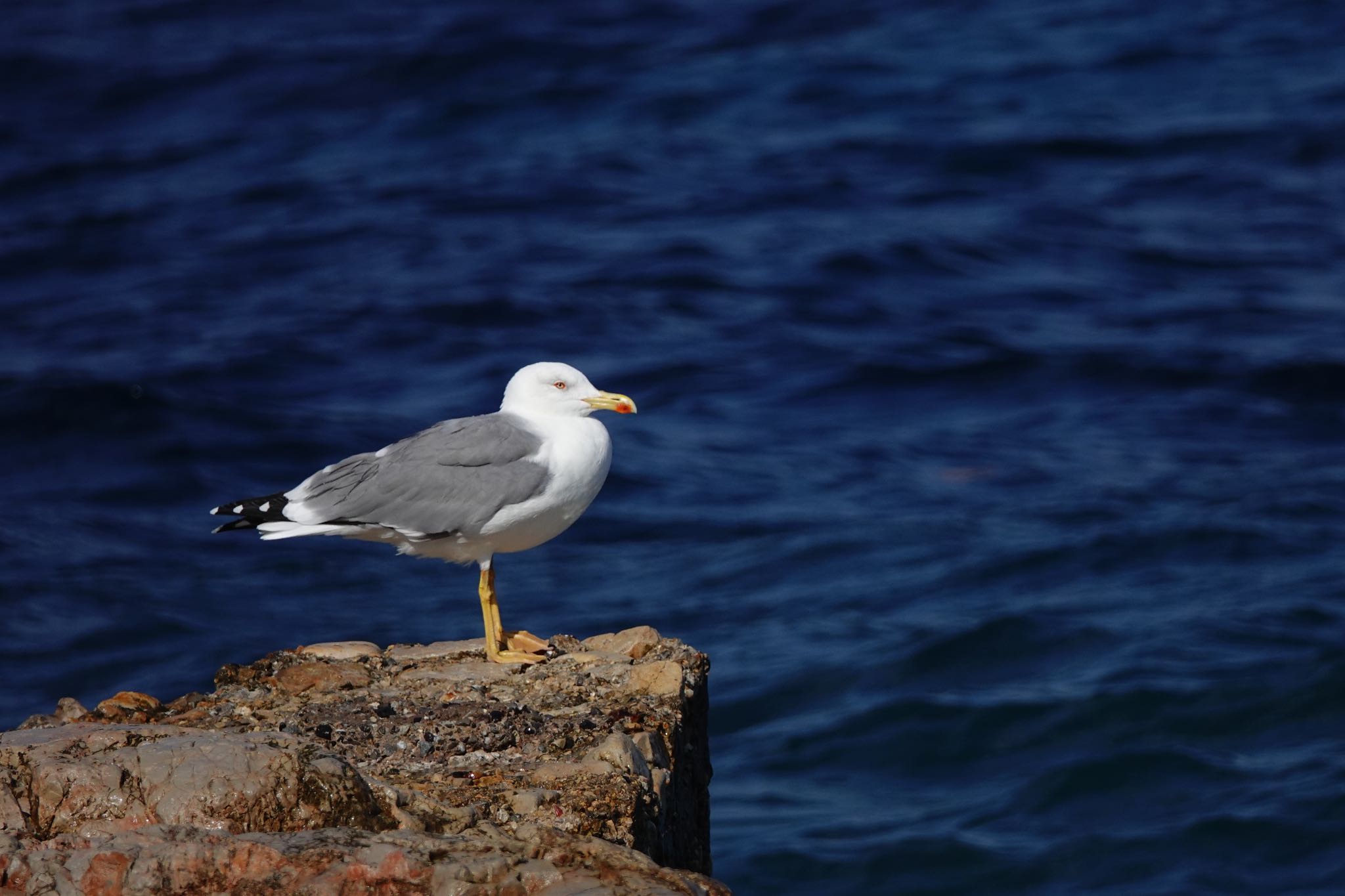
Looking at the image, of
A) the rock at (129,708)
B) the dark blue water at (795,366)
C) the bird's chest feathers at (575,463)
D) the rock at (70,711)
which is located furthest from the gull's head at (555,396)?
the dark blue water at (795,366)

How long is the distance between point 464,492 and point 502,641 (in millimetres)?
739

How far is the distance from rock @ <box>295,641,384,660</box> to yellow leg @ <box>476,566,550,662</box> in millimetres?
472

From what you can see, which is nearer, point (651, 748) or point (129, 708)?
point (651, 748)

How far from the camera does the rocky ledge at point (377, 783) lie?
4371 mm

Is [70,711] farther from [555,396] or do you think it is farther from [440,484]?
[555,396]

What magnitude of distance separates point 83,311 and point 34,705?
9.08 metres

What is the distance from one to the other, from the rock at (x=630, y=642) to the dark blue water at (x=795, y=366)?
16.7ft

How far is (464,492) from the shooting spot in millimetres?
7664

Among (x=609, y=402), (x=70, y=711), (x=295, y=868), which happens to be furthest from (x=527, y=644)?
(x=295, y=868)

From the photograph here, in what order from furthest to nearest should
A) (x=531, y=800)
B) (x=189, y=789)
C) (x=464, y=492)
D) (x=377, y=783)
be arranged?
(x=464, y=492) → (x=531, y=800) → (x=377, y=783) → (x=189, y=789)

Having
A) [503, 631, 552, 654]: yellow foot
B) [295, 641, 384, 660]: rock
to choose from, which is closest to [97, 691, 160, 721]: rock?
[295, 641, 384, 660]: rock

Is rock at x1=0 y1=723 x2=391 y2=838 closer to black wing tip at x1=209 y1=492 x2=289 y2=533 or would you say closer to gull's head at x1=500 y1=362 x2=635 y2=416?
black wing tip at x1=209 y1=492 x2=289 y2=533

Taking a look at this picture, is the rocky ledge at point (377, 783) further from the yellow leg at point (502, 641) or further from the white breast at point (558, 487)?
the white breast at point (558, 487)

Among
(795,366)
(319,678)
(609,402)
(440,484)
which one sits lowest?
(795,366)
